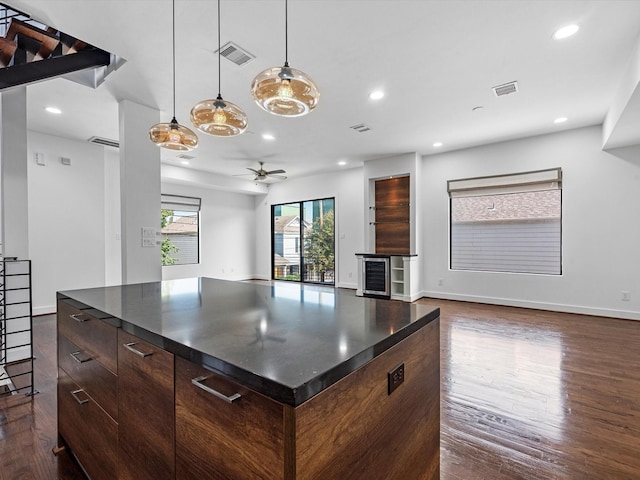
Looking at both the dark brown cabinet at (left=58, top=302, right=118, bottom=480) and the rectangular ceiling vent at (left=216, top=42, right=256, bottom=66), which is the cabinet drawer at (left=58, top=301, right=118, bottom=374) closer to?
the dark brown cabinet at (left=58, top=302, right=118, bottom=480)

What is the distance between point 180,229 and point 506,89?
23.9ft

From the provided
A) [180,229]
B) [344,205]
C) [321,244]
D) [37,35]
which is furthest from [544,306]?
[180,229]

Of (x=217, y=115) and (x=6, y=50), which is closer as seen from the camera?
(x=217, y=115)

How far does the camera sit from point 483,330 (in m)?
4.07

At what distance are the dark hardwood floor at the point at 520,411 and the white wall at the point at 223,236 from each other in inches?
175

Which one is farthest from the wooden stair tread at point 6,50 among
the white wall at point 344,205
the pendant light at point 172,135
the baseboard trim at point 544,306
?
the baseboard trim at point 544,306

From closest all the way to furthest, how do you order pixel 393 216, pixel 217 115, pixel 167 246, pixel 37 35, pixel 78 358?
pixel 78 358, pixel 217 115, pixel 37 35, pixel 393 216, pixel 167 246

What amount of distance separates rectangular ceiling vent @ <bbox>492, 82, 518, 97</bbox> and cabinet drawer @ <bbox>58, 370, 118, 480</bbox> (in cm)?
448

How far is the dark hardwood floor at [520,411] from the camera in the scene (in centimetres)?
168

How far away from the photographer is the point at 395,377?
3.40ft

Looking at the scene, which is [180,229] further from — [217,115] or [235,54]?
[217,115]

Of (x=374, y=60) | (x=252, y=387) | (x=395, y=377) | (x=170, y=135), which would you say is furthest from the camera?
(x=374, y=60)

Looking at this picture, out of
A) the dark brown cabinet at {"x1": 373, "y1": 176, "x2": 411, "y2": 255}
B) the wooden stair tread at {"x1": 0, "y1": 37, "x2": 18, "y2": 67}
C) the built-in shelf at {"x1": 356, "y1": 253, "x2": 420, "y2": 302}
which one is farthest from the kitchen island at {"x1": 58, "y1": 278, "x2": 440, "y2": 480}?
the dark brown cabinet at {"x1": 373, "y1": 176, "x2": 411, "y2": 255}

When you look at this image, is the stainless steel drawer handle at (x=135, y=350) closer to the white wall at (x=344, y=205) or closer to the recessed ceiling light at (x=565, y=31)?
the recessed ceiling light at (x=565, y=31)
